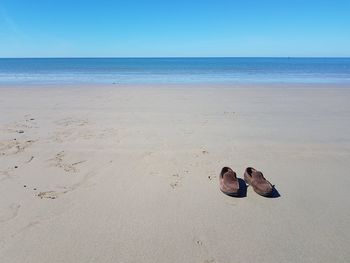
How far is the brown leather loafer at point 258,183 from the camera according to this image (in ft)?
11.5

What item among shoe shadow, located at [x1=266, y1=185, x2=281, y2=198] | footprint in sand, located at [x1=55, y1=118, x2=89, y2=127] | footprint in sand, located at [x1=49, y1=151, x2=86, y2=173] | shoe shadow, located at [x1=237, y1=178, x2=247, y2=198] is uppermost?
shoe shadow, located at [x1=266, y1=185, x2=281, y2=198]

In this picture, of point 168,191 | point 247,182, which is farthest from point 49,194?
point 247,182

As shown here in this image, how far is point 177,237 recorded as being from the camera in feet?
9.03

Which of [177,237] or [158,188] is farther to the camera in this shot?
[158,188]

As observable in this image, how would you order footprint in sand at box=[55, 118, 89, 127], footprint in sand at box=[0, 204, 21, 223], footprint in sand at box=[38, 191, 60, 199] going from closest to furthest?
footprint in sand at box=[0, 204, 21, 223] < footprint in sand at box=[38, 191, 60, 199] < footprint in sand at box=[55, 118, 89, 127]

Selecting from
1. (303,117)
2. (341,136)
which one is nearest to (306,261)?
(341,136)

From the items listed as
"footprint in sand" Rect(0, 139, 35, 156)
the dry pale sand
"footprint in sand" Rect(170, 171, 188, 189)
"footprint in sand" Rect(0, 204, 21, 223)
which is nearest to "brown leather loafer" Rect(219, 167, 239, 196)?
the dry pale sand

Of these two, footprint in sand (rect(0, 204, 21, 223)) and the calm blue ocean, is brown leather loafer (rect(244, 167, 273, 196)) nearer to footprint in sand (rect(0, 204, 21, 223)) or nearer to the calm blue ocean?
footprint in sand (rect(0, 204, 21, 223))

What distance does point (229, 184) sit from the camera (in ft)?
11.9

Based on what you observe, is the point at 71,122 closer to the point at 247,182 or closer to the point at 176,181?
the point at 176,181

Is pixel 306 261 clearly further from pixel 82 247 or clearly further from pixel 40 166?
pixel 40 166

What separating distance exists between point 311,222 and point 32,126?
5.91m

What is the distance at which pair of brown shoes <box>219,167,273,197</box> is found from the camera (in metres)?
3.50

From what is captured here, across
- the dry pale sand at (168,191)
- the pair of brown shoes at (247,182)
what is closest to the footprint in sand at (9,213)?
the dry pale sand at (168,191)
